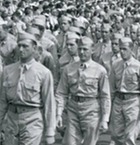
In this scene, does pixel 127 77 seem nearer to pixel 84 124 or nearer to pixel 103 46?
pixel 84 124

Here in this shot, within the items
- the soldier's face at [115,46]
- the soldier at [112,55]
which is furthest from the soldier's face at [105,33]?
the soldier's face at [115,46]

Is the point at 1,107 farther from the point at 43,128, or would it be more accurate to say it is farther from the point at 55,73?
the point at 55,73

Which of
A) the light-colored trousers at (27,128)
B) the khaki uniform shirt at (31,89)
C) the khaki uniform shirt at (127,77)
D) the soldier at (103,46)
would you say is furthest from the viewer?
the soldier at (103,46)

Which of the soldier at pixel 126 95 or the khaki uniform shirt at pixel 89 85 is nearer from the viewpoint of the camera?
the khaki uniform shirt at pixel 89 85

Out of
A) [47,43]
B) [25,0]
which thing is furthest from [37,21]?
[25,0]

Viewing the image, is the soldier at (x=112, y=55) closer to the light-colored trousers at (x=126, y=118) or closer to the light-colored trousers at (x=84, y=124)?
the light-colored trousers at (x=126, y=118)

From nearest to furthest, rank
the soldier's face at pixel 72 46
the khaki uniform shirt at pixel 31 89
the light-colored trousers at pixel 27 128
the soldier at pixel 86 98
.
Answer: the khaki uniform shirt at pixel 31 89 < the light-colored trousers at pixel 27 128 < the soldier at pixel 86 98 < the soldier's face at pixel 72 46

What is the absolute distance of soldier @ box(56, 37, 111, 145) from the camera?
10.1 m

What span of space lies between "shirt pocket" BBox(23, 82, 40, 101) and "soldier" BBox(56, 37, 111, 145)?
1333mm

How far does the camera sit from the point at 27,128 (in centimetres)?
878

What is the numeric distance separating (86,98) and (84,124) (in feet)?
1.20

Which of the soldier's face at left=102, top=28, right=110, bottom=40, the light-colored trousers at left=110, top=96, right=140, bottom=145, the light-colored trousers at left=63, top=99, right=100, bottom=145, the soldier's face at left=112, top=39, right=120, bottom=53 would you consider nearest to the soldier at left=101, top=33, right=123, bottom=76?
the soldier's face at left=112, top=39, right=120, bottom=53

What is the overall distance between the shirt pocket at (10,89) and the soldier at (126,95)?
3.01 meters

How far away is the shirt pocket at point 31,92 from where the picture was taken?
8.71 meters
